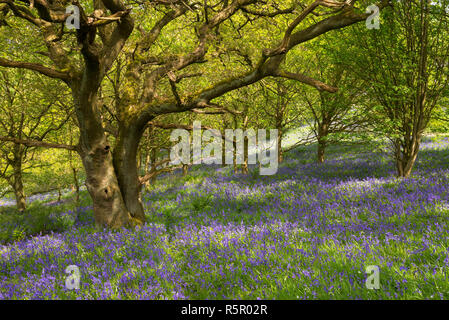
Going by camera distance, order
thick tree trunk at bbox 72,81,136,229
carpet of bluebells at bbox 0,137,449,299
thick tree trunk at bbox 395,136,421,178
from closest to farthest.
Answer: carpet of bluebells at bbox 0,137,449,299, thick tree trunk at bbox 72,81,136,229, thick tree trunk at bbox 395,136,421,178

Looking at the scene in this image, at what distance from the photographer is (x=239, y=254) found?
4109mm

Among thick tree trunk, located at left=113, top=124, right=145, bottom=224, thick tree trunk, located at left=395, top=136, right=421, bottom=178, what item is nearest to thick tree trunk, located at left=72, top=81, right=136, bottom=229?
thick tree trunk, located at left=113, top=124, right=145, bottom=224

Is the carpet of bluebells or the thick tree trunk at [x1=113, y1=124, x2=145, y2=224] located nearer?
the carpet of bluebells

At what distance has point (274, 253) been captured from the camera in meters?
3.84

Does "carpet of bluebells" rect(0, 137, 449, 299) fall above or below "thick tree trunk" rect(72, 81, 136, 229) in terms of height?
below

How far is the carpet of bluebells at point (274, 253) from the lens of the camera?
3.04 meters

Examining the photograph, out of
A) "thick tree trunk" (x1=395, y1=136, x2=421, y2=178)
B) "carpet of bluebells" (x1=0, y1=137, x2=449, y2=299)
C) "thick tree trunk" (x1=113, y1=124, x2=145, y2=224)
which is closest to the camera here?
"carpet of bluebells" (x1=0, y1=137, x2=449, y2=299)

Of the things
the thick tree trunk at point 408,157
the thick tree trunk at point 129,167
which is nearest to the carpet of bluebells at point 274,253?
the thick tree trunk at point 408,157

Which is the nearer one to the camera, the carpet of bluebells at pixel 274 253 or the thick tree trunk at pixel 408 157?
the carpet of bluebells at pixel 274 253

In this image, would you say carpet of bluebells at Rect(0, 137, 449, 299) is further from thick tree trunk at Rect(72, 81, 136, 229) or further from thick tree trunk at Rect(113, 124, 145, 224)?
thick tree trunk at Rect(113, 124, 145, 224)

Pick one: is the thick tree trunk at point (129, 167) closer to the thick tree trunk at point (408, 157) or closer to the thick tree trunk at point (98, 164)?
the thick tree trunk at point (98, 164)

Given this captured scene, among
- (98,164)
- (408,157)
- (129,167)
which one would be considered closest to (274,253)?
(129,167)

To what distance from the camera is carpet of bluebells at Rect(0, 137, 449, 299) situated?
3035mm
